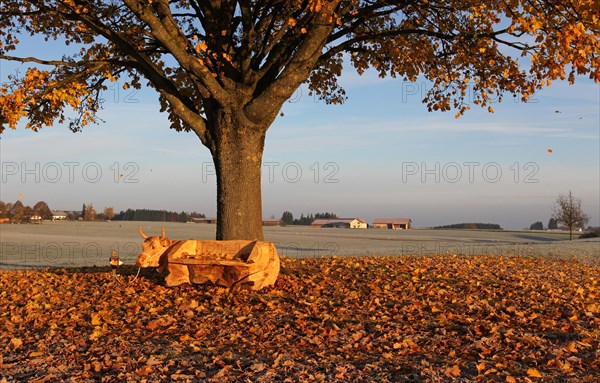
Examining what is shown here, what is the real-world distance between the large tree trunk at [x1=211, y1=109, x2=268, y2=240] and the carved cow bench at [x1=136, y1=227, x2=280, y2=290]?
34.5 inches

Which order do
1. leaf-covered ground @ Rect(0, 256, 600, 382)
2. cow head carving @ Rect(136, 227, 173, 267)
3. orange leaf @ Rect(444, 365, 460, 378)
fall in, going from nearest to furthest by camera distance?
orange leaf @ Rect(444, 365, 460, 378) → leaf-covered ground @ Rect(0, 256, 600, 382) → cow head carving @ Rect(136, 227, 173, 267)

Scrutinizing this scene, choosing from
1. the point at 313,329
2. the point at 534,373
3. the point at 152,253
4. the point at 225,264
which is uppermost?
the point at 152,253

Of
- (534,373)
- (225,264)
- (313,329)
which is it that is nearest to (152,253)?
(225,264)

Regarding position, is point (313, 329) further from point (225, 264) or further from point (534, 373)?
point (534, 373)

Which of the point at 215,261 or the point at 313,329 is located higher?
the point at 215,261

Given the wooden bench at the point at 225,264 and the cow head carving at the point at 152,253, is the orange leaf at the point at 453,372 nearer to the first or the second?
the wooden bench at the point at 225,264

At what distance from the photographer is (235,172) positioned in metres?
11.9

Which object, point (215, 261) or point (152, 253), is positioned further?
point (152, 253)

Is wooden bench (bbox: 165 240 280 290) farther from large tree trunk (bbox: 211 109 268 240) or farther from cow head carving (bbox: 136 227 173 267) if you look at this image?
large tree trunk (bbox: 211 109 268 240)

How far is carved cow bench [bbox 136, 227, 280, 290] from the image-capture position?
10305 millimetres

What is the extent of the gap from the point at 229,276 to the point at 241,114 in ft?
11.5

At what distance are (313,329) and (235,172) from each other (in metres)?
4.88

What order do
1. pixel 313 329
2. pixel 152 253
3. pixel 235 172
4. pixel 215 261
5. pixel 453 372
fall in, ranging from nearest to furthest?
pixel 453 372 < pixel 313 329 < pixel 215 261 < pixel 152 253 < pixel 235 172

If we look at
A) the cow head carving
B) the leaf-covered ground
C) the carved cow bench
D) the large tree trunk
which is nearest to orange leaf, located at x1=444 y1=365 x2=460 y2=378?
the leaf-covered ground
